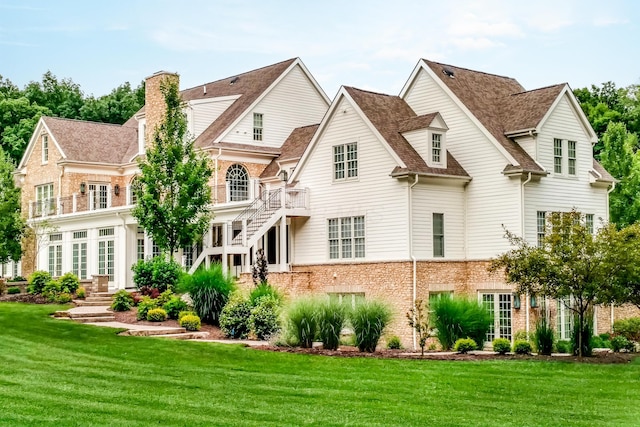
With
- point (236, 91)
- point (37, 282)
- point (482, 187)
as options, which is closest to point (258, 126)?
point (236, 91)

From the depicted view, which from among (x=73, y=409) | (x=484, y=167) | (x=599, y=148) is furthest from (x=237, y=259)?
(x=599, y=148)

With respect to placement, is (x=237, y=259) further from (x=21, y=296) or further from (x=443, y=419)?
(x=443, y=419)

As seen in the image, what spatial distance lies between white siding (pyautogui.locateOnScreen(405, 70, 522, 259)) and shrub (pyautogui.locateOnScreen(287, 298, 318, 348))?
→ 930 centimetres

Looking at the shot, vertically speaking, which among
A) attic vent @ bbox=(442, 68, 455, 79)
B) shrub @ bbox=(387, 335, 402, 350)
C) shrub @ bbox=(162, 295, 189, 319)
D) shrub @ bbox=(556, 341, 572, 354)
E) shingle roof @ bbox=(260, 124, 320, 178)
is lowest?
shrub @ bbox=(556, 341, 572, 354)

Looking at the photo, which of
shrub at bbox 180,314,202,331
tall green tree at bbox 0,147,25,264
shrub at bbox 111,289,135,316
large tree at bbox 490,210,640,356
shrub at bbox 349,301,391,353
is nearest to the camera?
large tree at bbox 490,210,640,356

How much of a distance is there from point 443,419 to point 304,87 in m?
32.5

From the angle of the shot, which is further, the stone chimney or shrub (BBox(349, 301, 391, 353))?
the stone chimney

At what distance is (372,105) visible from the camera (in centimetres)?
3372

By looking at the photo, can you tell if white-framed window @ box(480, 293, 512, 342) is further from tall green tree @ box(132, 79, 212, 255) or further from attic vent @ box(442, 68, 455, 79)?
tall green tree @ box(132, 79, 212, 255)

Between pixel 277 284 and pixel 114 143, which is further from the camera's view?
pixel 114 143

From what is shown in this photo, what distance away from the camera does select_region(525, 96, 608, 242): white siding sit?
3179 cm

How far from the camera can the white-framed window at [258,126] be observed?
142 feet

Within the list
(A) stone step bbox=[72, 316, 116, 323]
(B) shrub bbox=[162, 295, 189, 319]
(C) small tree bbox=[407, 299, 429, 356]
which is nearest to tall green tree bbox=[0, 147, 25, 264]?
(A) stone step bbox=[72, 316, 116, 323]

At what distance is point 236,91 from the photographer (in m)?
46.3
